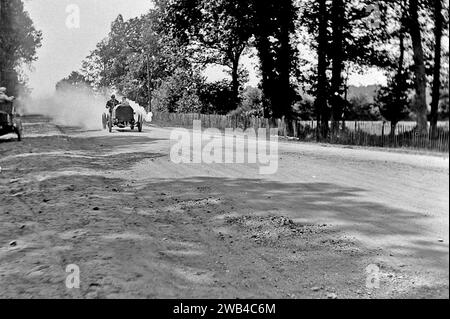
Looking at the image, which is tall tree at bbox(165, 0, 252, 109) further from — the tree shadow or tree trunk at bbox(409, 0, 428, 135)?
tree trunk at bbox(409, 0, 428, 135)

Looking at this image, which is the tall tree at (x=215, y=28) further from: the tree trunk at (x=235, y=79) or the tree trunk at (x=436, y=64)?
the tree trunk at (x=436, y=64)

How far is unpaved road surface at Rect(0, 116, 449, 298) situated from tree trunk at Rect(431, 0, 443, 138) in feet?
0.41

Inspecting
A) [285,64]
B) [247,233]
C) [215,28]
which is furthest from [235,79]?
[247,233]

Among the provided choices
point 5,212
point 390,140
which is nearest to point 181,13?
point 5,212

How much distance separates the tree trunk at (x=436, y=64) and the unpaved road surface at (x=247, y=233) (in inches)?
4.9

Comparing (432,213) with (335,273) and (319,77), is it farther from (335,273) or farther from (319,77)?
(319,77)

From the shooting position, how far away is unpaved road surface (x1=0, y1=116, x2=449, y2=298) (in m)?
1.51

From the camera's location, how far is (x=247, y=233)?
200 inches

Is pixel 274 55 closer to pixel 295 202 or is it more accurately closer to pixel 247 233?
pixel 295 202

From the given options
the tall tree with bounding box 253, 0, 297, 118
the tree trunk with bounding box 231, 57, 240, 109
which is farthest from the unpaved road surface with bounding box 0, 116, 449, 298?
the tree trunk with bounding box 231, 57, 240, 109

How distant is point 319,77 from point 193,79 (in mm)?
19991

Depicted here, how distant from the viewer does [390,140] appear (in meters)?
1.41

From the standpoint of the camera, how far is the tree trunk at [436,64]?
1037 millimetres

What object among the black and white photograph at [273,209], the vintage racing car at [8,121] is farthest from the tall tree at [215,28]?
the vintage racing car at [8,121]
